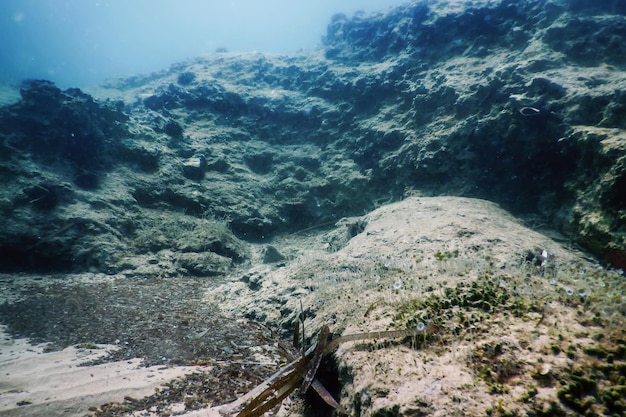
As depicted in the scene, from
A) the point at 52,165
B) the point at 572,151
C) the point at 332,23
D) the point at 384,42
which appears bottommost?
the point at 52,165

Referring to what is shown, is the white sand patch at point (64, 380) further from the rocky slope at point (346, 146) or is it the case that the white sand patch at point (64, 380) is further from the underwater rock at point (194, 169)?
the underwater rock at point (194, 169)

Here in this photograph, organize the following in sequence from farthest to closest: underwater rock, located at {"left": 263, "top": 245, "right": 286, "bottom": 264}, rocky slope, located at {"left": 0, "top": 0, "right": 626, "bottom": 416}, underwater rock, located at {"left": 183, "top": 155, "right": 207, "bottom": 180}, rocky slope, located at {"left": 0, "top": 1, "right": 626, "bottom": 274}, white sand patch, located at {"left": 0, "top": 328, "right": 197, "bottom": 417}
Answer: underwater rock, located at {"left": 183, "top": 155, "right": 207, "bottom": 180} → underwater rock, located at {"left": 263, "top": 245, "right": 286, "bottom": 264} → rocky slope, located at {"left": 0, "top": 1, "right": 626, "bottom": 274} → white sand patch, located at {"left": 0, "top": 328, "right": 197, "bottom": 417} → rocky slope, located at {"left": 0, "top": 0, "right": 626, "bottom": 416}

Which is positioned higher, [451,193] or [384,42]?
[384,42]

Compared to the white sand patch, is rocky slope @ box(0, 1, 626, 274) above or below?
above

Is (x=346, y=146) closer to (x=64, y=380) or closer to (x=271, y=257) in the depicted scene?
(x=271, y=257)

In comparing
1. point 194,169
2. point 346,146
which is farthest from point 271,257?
Result: point 346,146

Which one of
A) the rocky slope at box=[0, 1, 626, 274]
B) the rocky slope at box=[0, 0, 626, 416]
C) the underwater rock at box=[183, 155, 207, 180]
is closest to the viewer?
the rocky slope at box=[0, 0, 626, 416]

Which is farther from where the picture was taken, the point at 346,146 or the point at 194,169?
the point at 346,146

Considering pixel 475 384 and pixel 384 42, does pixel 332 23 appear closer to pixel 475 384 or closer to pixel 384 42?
pixel 384 42

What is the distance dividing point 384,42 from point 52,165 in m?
19.6

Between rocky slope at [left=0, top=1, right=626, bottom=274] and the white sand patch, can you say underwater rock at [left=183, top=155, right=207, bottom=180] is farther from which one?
the white sand patch

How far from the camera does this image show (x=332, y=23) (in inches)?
1158

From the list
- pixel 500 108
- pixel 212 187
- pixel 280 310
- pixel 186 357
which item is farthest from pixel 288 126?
pixel 186 357

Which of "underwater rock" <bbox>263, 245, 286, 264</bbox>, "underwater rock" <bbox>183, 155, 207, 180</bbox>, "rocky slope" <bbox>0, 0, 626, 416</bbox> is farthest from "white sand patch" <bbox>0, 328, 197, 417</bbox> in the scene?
"underwater rock" <bbox>183, 155, 207, 180</bbox>
